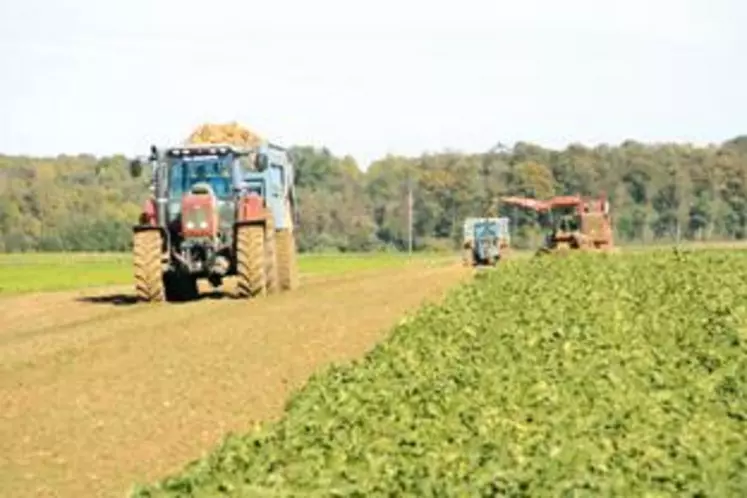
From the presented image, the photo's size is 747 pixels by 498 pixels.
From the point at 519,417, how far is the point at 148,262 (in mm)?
18827

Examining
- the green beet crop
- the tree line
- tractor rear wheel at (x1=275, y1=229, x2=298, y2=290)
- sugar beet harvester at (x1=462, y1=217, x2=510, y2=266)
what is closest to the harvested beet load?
tractor rear wheel at (x1=275, y1=229, x2=298, y2=290)

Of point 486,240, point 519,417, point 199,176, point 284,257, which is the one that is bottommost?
point 486,240

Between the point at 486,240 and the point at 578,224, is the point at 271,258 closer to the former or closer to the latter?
the point at 578,224

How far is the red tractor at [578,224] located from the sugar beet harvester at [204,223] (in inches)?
789

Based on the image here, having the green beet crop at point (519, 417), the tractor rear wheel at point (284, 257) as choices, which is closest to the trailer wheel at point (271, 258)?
the tractor rear wheel at point (284, 257)

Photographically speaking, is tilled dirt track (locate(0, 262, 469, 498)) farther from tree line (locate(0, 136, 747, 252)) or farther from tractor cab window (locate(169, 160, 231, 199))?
tree line (locate(0, 136, 747, 252))

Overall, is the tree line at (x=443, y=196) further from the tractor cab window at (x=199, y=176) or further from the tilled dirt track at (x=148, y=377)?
the tilled dirt track at (x=148, y=377)

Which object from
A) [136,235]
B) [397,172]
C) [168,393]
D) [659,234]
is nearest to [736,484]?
[168,393]

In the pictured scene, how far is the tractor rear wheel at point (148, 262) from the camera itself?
28.0 meters

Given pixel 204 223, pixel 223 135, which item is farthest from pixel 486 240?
pixel 204 223

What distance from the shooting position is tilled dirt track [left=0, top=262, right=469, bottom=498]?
11.9 meters

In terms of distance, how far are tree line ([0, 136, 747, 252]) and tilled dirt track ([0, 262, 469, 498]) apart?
80908 mm

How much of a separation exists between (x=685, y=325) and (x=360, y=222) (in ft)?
334

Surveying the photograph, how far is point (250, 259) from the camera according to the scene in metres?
27.9
